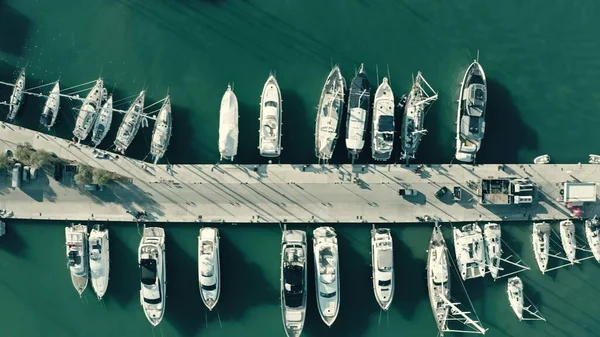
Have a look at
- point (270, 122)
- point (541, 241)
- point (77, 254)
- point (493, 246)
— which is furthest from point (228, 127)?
point (541, 241)

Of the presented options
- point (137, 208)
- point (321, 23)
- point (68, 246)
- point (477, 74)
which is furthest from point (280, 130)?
point (68, 246)

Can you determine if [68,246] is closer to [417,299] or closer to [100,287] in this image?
[100,287]

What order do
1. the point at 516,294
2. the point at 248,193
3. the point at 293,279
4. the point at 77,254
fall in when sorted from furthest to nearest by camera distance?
the point at 516,294, the point at 248,193, the point at 77,254, the point at 293,279

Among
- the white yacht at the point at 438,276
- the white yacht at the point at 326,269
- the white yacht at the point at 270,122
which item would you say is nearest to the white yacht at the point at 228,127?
the white yacht at the point at 270,122

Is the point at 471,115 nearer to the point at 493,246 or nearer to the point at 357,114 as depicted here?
the point at 357,114

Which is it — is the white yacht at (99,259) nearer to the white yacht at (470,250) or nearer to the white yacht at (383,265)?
the white yacht at (383,265)

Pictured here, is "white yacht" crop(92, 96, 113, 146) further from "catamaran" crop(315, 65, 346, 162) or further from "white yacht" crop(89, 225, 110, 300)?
"catamaran" crop(315, 65, 346, 162)

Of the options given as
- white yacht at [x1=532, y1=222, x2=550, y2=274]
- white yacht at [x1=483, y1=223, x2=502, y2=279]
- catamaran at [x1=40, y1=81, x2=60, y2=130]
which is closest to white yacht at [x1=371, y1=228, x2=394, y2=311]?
white yacht at [x1=483, y1=223, x2=502, y2=279]
